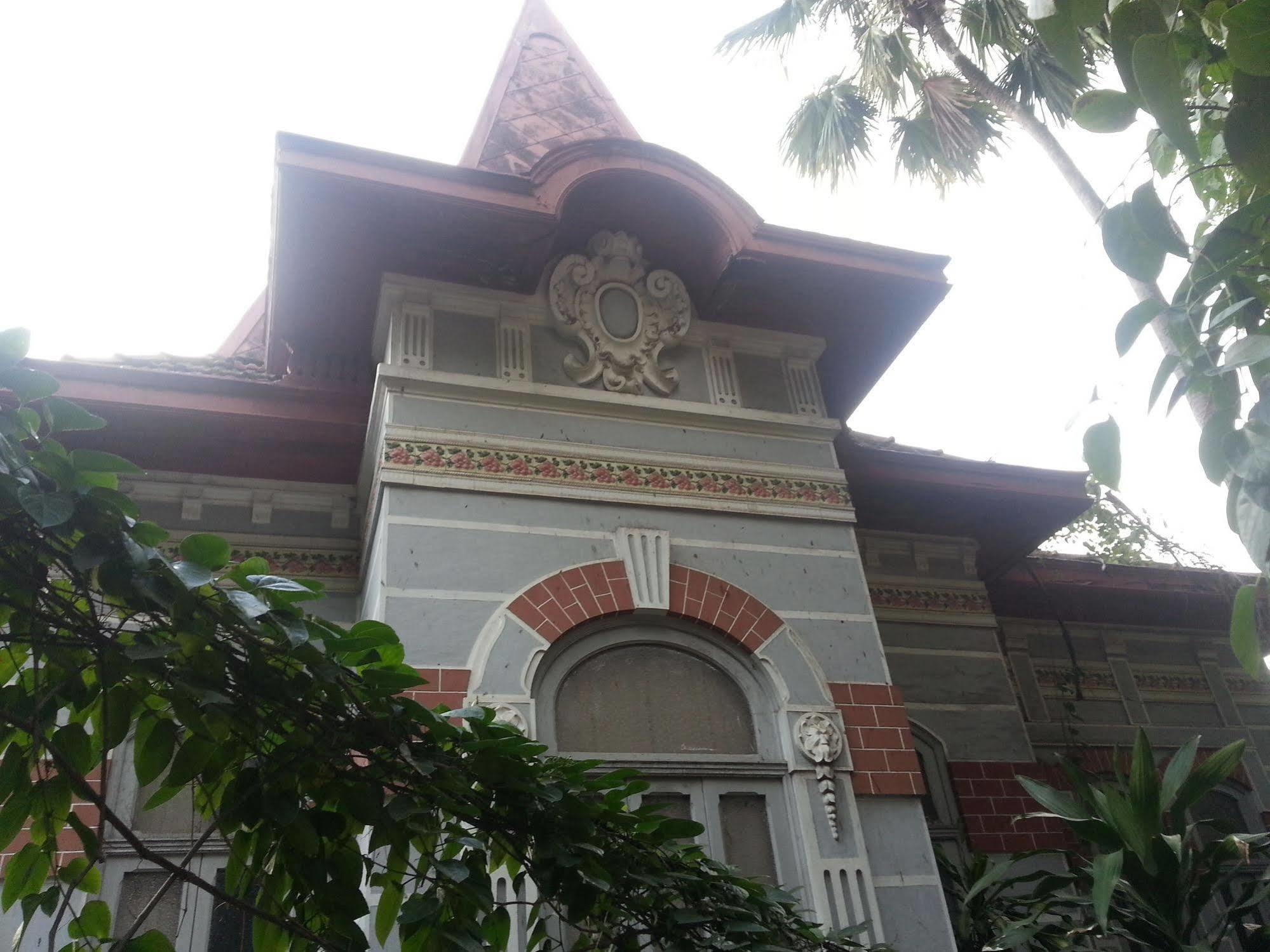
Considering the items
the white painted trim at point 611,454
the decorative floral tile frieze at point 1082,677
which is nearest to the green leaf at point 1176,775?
the white painted trim at point 611,454

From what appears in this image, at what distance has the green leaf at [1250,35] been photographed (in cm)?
130

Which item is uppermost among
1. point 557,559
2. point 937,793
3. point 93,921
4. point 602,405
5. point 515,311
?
point 515,311

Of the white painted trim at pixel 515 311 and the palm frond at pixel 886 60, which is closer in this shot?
the white painted trim at pixel 515 311

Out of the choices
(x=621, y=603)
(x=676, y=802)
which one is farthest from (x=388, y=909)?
(x=621, y=603)

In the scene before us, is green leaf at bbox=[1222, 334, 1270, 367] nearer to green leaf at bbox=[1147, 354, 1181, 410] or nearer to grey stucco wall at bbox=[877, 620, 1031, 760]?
green leaf at bbox=[1147, 354, 1181, 410]

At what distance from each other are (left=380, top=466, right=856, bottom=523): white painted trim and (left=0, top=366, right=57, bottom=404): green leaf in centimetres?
337

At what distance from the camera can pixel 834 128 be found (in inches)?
395

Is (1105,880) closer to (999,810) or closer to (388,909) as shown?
(999,810)

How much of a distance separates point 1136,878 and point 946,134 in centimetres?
659

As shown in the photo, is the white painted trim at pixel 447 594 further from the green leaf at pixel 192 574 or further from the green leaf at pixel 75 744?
the green leaf at pixel 192 574

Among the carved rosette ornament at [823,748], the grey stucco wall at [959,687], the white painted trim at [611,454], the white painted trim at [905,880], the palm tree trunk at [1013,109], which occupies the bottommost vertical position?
the white painted trim at [905,880]

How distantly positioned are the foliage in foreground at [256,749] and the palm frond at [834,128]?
839cm

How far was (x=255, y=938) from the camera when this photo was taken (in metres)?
2.59

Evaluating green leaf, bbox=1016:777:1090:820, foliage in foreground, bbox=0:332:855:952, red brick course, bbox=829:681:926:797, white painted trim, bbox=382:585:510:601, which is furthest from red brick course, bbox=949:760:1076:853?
foliage in foreground, bbox=0:332:855:952
